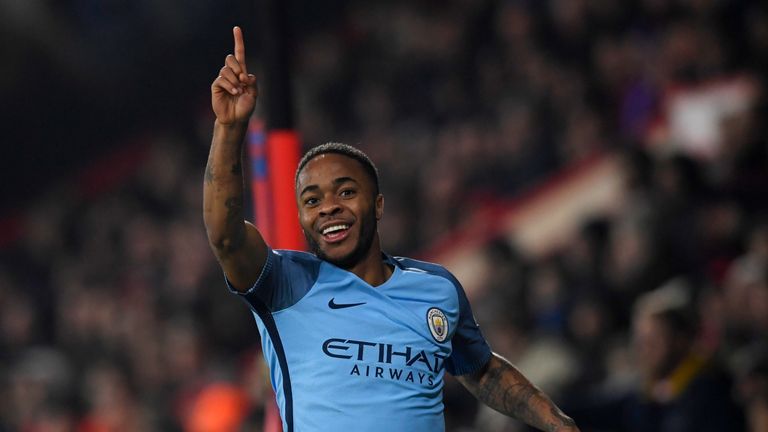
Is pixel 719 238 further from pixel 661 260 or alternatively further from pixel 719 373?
pixel 719 373

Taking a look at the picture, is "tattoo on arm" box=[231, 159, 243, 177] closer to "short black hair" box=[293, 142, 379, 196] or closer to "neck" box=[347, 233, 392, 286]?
"short black hair" box=[293, 142, 379, 196]

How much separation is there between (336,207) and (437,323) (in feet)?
1.30

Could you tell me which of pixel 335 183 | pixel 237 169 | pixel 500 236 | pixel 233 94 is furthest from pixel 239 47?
pixel 500 236

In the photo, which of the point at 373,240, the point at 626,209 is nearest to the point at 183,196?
the point at 626,209

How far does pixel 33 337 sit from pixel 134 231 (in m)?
1.21

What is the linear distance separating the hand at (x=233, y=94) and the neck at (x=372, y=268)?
1.71 feet

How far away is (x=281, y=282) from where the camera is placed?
2979 mm

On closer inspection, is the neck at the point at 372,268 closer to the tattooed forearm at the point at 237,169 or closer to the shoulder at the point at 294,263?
the shoulder at the point at 294,263

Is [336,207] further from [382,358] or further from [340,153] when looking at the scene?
[382,358]

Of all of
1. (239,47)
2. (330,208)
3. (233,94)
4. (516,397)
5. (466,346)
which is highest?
(239,47)

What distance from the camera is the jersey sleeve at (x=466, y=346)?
3.28 metres

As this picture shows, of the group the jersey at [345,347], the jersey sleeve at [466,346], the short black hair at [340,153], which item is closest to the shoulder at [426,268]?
the jersey sleeve at [466,346]

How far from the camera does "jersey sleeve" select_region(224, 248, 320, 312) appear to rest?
2918 millimetres

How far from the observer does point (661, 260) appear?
6.25m
